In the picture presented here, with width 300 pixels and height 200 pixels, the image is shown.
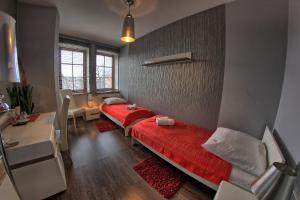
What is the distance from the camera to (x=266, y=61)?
161 centimetres

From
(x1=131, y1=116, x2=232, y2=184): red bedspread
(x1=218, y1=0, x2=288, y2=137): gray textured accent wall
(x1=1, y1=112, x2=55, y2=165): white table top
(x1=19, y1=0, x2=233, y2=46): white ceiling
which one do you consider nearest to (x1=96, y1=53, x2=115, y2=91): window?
(x1=19, y1=0, x2=233, y2=46): white ceiling

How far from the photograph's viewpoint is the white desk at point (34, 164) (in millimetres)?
1155

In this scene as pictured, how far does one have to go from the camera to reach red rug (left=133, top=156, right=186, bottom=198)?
4.97 ft

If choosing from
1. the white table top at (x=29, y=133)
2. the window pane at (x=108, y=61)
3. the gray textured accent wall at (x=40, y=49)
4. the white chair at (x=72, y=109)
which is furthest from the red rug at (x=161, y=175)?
the window pane at (x=108, y=61)

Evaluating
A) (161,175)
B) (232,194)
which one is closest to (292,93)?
(232,194)

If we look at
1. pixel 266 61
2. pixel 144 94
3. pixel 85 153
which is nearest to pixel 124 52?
pixel 144 94

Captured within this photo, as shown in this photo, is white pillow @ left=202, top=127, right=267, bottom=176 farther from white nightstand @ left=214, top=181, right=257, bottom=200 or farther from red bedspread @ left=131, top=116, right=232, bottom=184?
white nightstand @ left=214, top=181, right=257, bottom=200

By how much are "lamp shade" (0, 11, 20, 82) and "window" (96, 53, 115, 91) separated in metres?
3.44

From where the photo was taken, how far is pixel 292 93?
124 centimetres

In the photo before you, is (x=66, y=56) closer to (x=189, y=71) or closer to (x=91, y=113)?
(x=91, y=113)

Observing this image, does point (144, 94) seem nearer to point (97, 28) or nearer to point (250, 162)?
point (97, 28)

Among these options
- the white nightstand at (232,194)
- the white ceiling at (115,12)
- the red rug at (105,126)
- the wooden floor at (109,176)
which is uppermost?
the white ceiling at (115,12)

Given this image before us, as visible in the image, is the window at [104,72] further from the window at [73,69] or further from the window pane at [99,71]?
the window at [73,69]

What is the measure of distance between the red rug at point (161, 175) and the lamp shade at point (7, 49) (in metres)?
1.78
